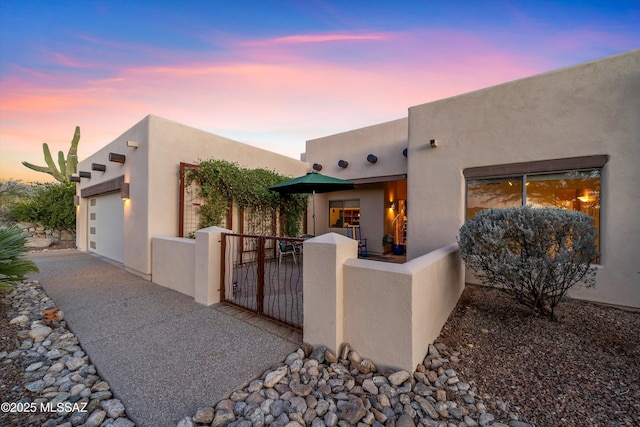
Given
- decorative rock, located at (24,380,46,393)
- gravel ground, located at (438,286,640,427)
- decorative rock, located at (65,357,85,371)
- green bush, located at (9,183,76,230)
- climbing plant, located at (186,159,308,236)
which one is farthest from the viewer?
green bush, located at (9,183,76,230)

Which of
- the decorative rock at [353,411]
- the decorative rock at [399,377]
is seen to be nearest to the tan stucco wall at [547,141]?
the decorative rock at [399,377]

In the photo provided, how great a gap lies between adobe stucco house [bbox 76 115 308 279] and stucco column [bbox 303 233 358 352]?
453cm

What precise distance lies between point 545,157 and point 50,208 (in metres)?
17.6

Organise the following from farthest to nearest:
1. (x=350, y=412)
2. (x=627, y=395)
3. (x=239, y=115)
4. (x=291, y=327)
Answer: (x=239, y=115) < (x=291, y=327) < (x=627, y=395) < (x=350, y=412)

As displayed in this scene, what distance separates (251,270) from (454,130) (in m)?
5.78

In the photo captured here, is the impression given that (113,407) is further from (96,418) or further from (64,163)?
(64,163)

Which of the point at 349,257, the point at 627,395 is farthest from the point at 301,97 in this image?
the point at 627,395

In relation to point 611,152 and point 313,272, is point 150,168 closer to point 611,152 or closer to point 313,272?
point 313,272

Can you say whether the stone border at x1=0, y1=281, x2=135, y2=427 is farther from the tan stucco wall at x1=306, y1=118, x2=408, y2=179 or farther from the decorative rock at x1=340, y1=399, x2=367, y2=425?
the tan stucco wall at x1=306, y1=118, x2=408, y2=179

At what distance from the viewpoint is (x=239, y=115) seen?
8.38m

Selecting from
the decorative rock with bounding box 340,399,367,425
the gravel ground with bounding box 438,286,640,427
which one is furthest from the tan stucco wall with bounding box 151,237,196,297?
the gravel ground with bounding box 438,286,640,427

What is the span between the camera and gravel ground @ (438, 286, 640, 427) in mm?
1909

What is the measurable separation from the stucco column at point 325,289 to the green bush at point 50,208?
14044mm

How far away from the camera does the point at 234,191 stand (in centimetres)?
678
